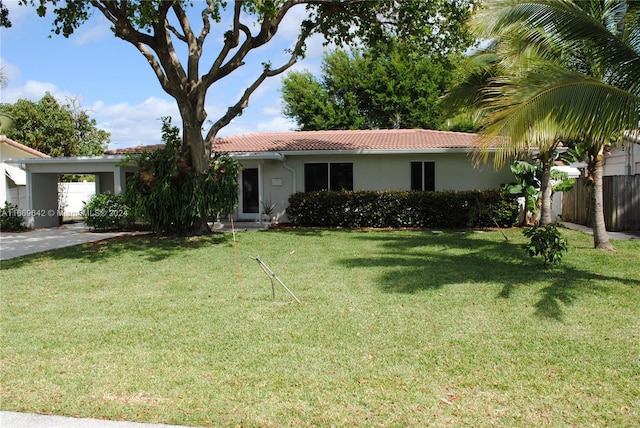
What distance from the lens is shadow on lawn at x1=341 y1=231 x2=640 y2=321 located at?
23.9 ft

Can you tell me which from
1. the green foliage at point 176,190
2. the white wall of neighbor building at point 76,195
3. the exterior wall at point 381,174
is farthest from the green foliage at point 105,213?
the white wall of neighbor building at point 76,195

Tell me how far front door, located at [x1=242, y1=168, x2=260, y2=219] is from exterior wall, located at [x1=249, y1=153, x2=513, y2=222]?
48cm

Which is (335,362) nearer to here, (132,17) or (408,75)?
(132,17)

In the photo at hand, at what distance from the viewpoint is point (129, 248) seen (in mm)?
12508

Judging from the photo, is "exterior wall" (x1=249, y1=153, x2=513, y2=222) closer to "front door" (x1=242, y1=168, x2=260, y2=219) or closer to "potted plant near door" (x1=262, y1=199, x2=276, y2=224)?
"potted plant near door" (x1=262, y1=199, x2=276, y2=224)

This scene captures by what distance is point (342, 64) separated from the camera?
3584 centimetres

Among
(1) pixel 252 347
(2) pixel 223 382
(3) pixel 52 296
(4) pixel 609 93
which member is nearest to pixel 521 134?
(4) pixel 609 93

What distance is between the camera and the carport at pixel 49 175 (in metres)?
18.2

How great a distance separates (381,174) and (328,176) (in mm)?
1968

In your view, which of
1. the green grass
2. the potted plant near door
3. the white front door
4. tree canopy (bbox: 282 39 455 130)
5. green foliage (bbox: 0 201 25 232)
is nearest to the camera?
the green grass

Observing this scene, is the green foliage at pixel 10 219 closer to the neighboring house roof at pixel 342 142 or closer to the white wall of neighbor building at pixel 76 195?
the neighboring house roof at pixel 342 142

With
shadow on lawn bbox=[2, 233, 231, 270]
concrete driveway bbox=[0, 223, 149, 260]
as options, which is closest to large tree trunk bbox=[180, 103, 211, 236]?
shadow on lawn bbox=[2, 233, 231, 270]

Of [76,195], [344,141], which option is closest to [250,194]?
[344,141]

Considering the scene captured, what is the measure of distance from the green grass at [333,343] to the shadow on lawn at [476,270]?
5cm
